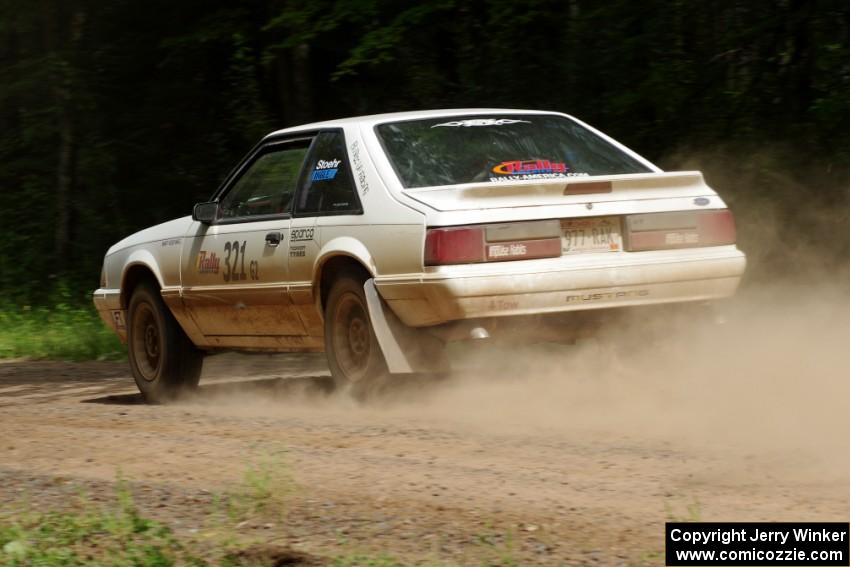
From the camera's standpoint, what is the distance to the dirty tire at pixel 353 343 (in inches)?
300

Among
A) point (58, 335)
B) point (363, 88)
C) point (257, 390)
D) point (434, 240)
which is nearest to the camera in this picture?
point (434, 240)

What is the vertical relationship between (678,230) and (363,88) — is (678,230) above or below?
below

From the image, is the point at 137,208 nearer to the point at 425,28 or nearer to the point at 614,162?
the point at 425,28

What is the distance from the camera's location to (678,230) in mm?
7449

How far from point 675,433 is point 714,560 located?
7.40 feet

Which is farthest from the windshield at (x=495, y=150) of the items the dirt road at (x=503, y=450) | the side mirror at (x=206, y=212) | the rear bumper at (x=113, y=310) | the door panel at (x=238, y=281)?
the rear bumper at (x=113, y=310)

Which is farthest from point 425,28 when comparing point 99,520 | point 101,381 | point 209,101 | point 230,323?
point 99,520

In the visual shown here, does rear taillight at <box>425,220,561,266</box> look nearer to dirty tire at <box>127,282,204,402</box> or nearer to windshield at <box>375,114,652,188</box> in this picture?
windshield at <box>375,114,652,188</box>

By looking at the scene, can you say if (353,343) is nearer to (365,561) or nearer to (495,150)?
(495,150)

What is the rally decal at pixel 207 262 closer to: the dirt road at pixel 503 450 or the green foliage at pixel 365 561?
the dirt road at pixel 503 450

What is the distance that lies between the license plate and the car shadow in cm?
221

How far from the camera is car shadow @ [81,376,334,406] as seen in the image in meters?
9.16

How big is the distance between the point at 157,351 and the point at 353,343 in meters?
2.28

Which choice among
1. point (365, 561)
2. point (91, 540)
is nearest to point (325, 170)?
point (91, 540)
